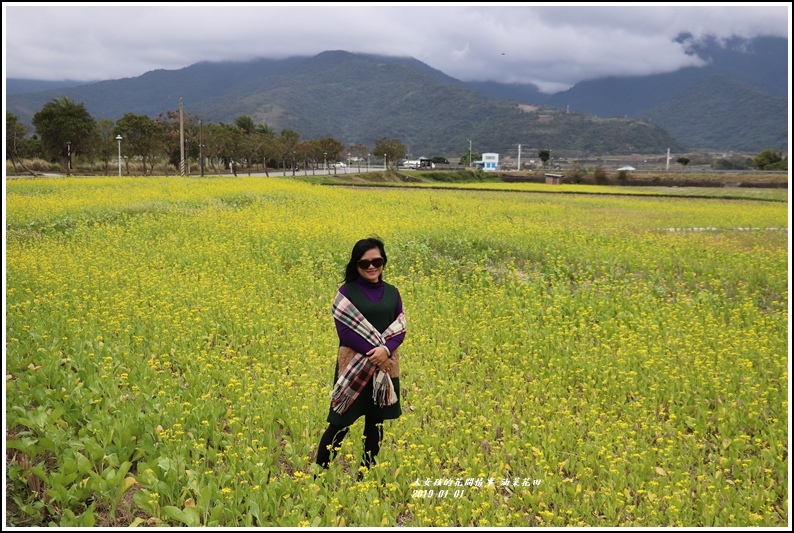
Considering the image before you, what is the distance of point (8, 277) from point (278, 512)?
7209mm

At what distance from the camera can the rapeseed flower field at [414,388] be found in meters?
4.38

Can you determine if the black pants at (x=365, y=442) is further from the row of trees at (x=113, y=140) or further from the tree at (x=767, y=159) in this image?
the tree at (x=767, y=159)

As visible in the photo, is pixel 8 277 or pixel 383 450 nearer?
pixel 383 450

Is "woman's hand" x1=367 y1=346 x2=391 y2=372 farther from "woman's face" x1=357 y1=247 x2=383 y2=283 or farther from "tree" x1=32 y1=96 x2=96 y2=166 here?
"tree" x1=32 y1=96 x2=96 y2=166

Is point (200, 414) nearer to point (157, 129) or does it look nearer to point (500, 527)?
point (500, 527)

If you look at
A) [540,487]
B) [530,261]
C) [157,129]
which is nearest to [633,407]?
[540,487]

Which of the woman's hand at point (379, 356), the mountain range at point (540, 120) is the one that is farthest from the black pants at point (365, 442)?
the mountain range at point (540, 120)

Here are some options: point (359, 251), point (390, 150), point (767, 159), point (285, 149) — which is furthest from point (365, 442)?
point (390, 150)

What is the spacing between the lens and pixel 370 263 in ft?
13.6

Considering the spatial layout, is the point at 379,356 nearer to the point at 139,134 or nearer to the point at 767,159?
the point at 139,134

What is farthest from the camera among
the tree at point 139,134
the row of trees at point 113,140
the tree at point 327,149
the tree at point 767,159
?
the tree at point 327,149

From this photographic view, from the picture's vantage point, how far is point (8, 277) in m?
9.34

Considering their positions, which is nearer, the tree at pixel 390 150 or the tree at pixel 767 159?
the tree at pixel 767 159

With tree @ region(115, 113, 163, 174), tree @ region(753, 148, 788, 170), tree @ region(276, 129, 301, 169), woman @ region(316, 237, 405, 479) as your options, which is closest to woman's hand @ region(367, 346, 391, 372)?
woman @ region(316, 237, 405, 479)
